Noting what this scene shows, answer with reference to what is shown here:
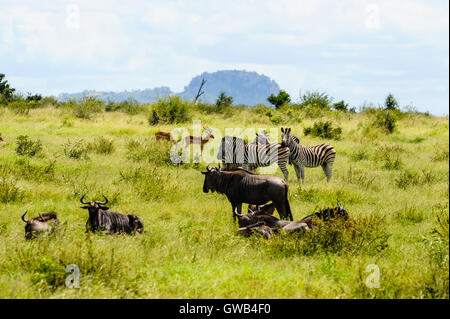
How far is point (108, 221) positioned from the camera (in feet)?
25.8

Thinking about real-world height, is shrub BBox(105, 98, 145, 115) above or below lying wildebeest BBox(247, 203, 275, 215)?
above

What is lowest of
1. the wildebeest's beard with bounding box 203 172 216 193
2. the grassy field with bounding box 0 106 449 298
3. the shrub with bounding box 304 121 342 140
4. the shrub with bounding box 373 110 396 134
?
the grassy field with bounding box 0 106 449 298

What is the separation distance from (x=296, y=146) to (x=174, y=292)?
9.40 metres

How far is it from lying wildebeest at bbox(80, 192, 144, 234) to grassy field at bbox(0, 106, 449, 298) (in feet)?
0.83

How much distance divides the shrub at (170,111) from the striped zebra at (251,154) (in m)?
A: 14.0

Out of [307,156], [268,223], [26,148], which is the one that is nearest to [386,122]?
[307,156]

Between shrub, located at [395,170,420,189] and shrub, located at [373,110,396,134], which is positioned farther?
shrub, located at [373,110,396,134]

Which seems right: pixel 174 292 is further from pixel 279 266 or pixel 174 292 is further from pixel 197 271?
pixel 279 266

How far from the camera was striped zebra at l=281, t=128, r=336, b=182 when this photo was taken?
13891 millimetres

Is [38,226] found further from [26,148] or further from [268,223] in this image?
[26,148]

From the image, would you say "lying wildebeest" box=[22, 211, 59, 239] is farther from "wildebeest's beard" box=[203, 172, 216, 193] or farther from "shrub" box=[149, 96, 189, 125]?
"shrub" box=[149, 96, 189, 125]

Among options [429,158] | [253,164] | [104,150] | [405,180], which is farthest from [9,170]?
[429,158]

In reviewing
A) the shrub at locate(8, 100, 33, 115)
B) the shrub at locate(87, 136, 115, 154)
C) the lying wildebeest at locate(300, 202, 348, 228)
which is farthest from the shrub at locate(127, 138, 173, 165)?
the shrub at locate(8, 100, 33, 115)

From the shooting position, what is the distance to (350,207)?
10.4 meters
